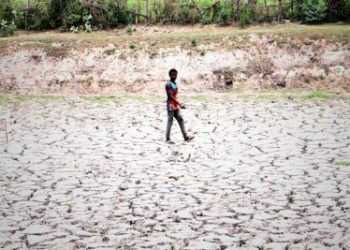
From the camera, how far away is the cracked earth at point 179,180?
6.59 m

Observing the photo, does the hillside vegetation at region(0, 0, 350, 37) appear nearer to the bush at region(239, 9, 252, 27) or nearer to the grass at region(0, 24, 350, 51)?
the bush at region(239, 9, 252, 27)

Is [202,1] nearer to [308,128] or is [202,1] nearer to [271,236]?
[308,128]

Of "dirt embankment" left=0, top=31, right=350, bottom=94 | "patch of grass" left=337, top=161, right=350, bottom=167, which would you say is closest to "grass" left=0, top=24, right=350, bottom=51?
"dirt embankment" left=0, top=31, right=350, bottom=94

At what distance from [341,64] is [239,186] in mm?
10526

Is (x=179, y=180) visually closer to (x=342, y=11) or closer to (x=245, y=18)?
(x=245, y=18)

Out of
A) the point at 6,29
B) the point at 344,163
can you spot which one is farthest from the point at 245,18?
the point at 344,163

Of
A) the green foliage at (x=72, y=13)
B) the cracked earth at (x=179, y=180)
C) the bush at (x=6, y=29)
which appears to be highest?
the green foliage at (x=72, y=13)

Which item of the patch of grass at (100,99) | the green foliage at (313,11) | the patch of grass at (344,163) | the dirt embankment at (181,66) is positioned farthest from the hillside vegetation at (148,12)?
the patch of grass at (344,163)

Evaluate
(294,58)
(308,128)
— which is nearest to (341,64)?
(294,58)

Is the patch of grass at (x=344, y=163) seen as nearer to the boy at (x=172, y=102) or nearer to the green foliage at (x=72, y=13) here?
the boy at (x=172, y=102)

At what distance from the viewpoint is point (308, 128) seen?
1192 cm

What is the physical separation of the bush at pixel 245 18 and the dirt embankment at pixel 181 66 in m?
1.70

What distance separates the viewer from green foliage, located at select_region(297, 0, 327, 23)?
1969 cm

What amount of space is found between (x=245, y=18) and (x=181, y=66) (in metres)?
3.80
